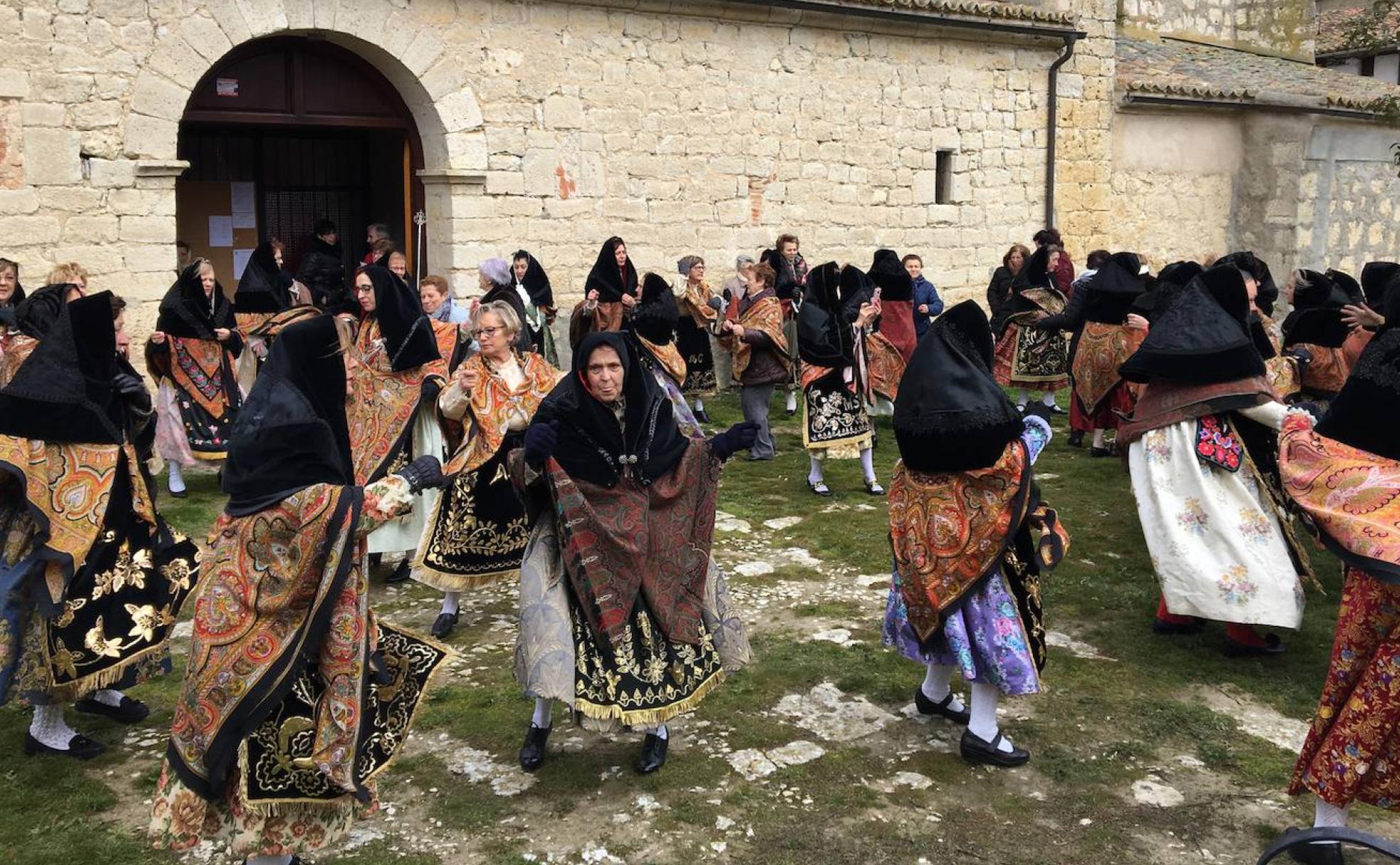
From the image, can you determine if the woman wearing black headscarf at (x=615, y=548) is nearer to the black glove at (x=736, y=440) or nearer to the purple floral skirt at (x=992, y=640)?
the black glove at (x=736, y=440)

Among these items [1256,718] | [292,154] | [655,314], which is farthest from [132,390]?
[292,154]

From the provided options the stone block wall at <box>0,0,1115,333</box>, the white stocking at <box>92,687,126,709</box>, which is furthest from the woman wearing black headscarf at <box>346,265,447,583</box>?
the stone block wall at <box>0,0,1115,333</box>

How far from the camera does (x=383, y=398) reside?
7016 millimetres

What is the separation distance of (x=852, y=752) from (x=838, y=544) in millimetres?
3099

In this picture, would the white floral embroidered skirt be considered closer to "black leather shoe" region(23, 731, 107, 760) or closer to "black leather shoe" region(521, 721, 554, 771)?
"black leather shoe" region(521, 721, 554, 771)

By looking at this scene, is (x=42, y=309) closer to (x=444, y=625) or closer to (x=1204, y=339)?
(x=444, y=625)

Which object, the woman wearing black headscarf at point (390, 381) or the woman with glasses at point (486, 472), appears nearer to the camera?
the woman with glasses at point (486, 472)

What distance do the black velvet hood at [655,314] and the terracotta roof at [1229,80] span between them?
35.6 ft

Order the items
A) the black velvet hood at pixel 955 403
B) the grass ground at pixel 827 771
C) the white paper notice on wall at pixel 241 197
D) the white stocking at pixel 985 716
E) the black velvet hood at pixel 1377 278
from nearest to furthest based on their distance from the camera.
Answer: the grass ground at pixel 827 771 < the black velvet hood at pixel 955 403 < the white stocking at pixel 985 716 < the black velvet hood at pixel 1377 278 < the white paper notice on wall at pixel 241 197

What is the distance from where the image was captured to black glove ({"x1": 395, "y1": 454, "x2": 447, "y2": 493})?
374 cm

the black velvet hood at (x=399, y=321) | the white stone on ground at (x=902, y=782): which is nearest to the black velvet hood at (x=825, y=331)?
the black velvet hood at (x=399, y=321)

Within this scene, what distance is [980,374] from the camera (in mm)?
4809

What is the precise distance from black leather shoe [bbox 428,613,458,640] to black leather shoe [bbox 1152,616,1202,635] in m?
3.66

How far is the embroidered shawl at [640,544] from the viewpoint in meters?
4.59
